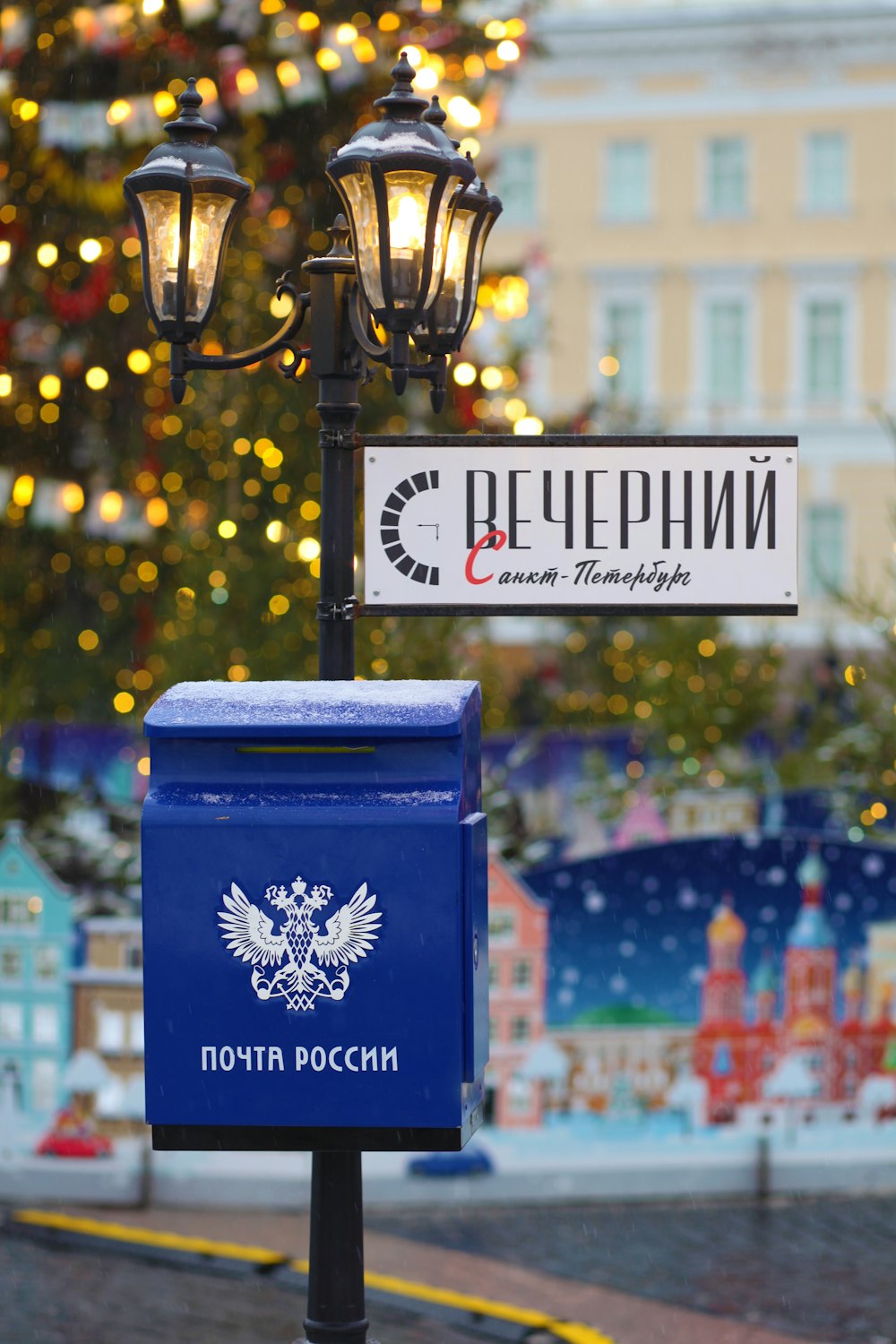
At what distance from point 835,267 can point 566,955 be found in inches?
1174

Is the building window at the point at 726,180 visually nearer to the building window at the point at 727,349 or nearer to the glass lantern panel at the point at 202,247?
the building window at the point at 727,349

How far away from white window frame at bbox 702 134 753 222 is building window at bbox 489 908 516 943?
30.0 meters

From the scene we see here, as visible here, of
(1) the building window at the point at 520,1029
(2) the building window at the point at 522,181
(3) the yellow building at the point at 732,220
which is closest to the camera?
(1) the building window at the point at 520,1029

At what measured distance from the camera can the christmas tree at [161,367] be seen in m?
11.3

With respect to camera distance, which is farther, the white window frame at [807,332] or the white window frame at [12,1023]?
the white window frame at [807,332]

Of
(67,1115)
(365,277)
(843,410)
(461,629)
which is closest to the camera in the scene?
(365,277)


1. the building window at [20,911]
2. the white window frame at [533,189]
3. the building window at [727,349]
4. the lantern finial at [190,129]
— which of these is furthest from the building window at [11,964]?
the white window frame at [533,189]

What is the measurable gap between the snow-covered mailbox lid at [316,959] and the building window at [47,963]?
5338mm

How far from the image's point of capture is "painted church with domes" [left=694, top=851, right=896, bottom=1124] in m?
9.37

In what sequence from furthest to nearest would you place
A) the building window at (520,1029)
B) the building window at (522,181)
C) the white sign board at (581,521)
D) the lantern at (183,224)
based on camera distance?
the building window at (522,181)
the building window at (520,1029)
the lantern at (183,224)
the white sign board at (581,521)

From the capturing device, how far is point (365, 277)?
4781 millimetres

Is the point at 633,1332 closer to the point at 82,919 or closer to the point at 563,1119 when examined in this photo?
the point at 563,1119

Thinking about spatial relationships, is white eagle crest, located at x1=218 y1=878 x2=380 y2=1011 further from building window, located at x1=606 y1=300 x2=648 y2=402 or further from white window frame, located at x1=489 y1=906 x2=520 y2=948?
building window, located at x1=606 y1=300 x2=648 y2=402

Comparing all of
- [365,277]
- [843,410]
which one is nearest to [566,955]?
[365,277]
